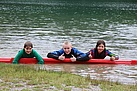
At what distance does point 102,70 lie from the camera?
1030 centimetres

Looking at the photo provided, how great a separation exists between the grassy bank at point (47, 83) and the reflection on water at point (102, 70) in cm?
146

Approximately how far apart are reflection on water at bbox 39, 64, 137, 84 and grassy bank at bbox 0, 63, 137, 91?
4.79 feet

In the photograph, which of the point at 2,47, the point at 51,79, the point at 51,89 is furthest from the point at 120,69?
the point at 2,47

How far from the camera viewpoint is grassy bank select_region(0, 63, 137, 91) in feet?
22.5

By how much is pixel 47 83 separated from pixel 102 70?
3.45m

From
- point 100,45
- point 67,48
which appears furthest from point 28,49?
point 100,45

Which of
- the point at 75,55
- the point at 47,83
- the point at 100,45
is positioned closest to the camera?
the point at 47,83

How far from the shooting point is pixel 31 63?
428 inches

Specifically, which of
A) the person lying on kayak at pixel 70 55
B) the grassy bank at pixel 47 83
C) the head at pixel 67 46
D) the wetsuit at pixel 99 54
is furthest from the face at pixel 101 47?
the grassy bank at pixel 47 83

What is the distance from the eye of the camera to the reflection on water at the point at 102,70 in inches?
366

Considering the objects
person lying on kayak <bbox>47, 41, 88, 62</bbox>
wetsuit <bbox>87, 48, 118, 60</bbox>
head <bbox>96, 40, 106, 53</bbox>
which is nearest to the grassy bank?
person lying on kayak <bbox>47, 41, 88, 62</bbox>

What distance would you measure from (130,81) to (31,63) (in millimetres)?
3581

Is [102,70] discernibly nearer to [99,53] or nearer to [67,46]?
[99,53]

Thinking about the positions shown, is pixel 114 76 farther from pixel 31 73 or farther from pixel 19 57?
pixel 19 57
